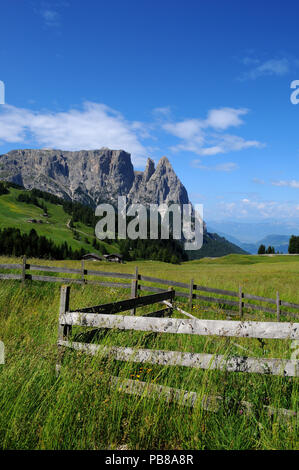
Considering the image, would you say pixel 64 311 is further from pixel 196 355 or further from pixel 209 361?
pixel 209 361

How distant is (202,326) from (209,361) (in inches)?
18.0

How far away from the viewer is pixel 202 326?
4309mm

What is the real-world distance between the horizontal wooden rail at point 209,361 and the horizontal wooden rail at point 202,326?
0.30 meters

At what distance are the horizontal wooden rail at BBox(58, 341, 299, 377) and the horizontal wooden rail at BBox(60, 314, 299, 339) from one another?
0.98 ft

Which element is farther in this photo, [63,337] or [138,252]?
[138,252]

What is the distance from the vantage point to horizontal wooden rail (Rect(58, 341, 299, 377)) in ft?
12.8

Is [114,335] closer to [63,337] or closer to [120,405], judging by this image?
[63,337]

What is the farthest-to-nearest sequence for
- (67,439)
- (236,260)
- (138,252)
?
(138,252), (236,260), (67,439)

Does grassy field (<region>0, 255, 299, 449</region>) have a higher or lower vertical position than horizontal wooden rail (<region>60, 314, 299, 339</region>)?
lower

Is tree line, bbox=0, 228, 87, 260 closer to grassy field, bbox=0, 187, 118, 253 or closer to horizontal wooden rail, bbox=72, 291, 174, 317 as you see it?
grassy field, bbox=0, 187, 118, 253

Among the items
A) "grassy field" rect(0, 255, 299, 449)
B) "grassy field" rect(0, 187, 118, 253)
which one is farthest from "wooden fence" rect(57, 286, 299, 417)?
"grassy field" rect(0, 187, 118, 253)

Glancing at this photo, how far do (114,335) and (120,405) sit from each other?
245 centimetres
